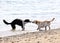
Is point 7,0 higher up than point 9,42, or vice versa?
point 9,42

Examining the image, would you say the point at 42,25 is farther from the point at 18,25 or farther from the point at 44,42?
the point at 44,42

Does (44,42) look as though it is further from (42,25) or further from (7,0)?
(7,0)

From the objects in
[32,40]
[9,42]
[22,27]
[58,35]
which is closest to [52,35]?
[58,35]

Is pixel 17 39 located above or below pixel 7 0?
above

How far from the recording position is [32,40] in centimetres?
758

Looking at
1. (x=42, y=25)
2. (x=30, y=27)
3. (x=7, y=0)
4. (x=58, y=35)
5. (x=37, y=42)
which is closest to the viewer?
(x=37, y=42)

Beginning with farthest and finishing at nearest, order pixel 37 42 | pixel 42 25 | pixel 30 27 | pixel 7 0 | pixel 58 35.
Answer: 1. pixel 7 0
2. pixel 30 27
3. pixel 42 25
4. pixel 58 35
5. pixel 37 42

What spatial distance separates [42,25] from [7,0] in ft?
47.6

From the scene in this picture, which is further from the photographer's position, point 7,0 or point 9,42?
point 7,0

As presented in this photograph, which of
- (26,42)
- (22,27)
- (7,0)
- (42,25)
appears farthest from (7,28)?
(7,0)

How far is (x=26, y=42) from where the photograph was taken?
7.35 m

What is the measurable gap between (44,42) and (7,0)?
17.7 metres

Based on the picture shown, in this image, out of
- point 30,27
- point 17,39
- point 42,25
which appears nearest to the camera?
point 17,39

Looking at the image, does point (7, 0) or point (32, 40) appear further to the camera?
point (7, 0)
